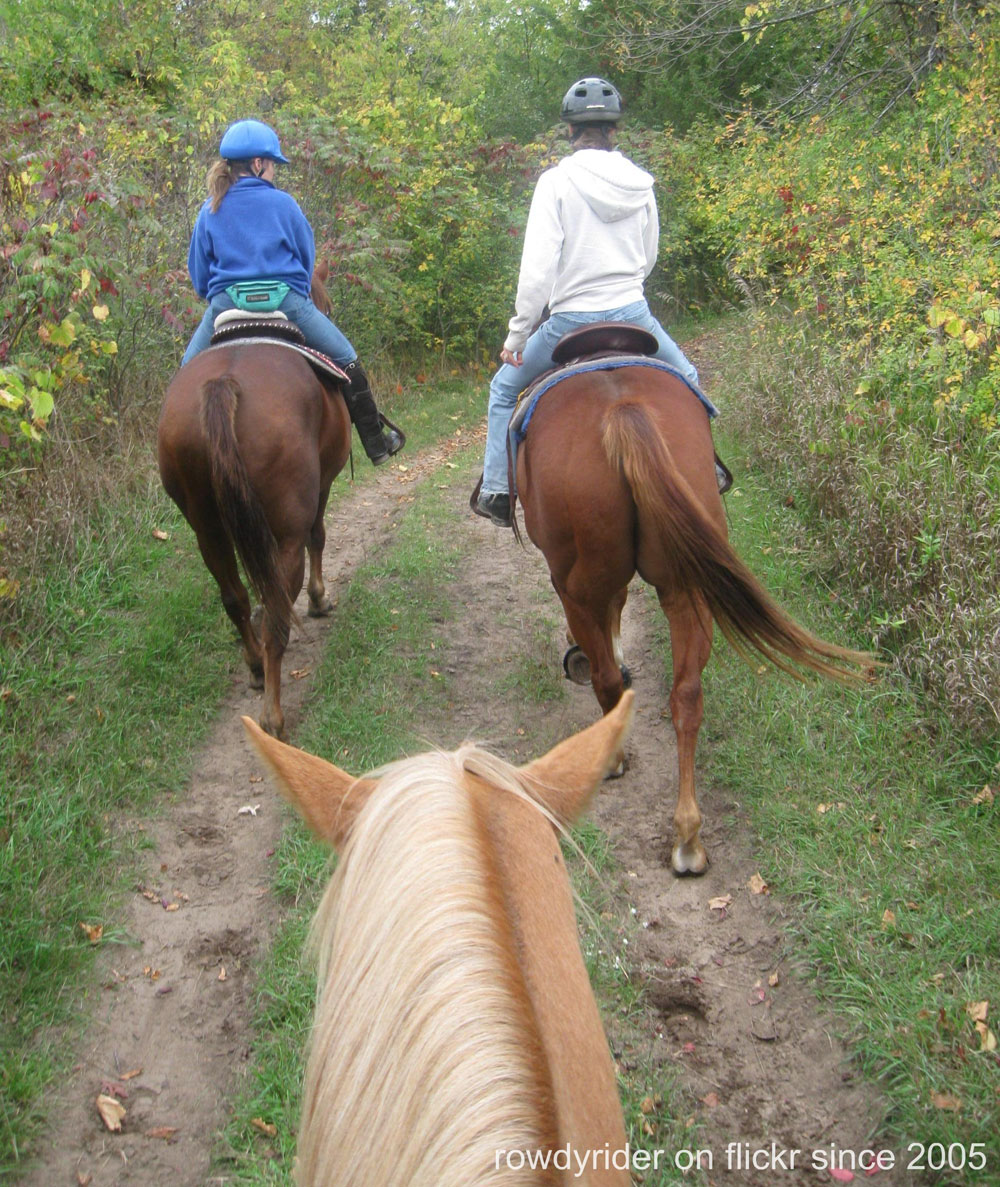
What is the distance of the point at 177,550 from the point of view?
6660 millimetres

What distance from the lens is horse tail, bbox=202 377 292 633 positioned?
14.2ft

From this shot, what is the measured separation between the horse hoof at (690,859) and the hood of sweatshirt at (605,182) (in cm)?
289

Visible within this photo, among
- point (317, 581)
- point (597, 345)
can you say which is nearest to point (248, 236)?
point (597, 345)

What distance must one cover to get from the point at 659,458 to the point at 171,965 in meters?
2.67

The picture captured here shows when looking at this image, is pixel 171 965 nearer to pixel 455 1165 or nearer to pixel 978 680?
pixel 455 1165

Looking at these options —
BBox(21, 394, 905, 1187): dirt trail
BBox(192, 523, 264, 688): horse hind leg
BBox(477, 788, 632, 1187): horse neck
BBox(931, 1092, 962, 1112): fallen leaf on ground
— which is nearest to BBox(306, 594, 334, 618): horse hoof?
BBox(192, 523, 264, 688): horse hind leg

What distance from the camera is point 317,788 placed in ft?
5.61

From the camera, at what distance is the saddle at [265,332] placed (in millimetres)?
4961

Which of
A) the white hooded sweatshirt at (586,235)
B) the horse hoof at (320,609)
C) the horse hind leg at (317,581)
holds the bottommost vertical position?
the horse hoof at (320,609)

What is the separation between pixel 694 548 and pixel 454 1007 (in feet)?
8.38

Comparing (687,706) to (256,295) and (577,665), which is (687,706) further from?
(256,295)

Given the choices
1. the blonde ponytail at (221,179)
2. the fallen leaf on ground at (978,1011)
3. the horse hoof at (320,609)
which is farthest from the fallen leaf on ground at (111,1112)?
the blonde ponytail at (221,179)

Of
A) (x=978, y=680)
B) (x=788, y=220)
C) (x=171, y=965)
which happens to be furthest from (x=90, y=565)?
(x=788, y=220)

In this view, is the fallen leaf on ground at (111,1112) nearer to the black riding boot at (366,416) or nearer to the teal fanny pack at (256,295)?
the teal fanny pack at (256,295)
